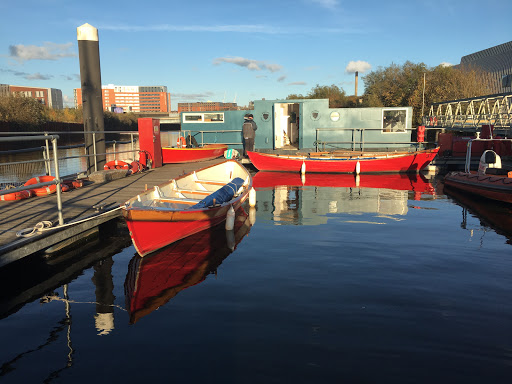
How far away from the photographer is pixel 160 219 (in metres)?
7.59

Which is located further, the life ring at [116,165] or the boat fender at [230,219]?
the life ring at [116,165]

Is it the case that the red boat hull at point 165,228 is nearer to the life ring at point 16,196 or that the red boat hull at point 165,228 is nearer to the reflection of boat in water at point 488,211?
the life ring at point 16,196

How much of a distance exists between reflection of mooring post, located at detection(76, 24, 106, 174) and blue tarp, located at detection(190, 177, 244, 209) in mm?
5254

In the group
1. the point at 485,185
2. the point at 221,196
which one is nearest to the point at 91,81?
the point at 221,196

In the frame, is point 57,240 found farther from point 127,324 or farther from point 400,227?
point 400,227

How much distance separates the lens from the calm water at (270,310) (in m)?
4.28

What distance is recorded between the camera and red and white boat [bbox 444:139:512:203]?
13258 millimetres

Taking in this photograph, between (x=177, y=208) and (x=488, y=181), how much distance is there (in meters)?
11.7

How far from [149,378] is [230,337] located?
1.13 m

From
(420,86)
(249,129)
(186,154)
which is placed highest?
(420,86)

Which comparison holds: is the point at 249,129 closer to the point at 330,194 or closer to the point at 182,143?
the point at 182,143

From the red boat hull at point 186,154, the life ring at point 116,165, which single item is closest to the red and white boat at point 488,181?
the red boat hull at point 186,154

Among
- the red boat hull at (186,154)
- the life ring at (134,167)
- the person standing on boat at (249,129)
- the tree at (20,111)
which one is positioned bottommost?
the life ring at (134,167)

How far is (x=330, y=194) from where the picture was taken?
15383mm
